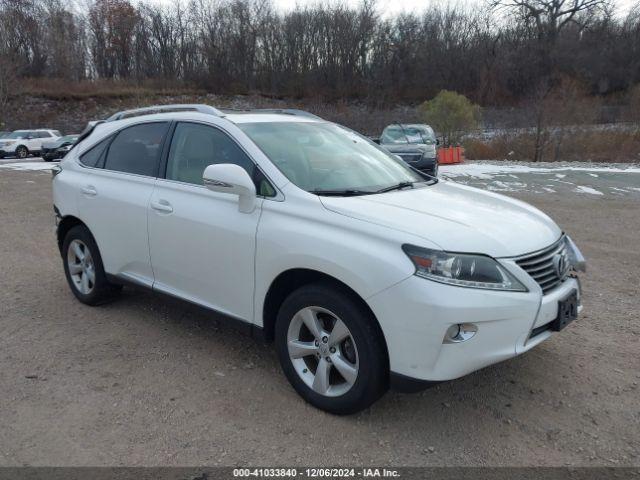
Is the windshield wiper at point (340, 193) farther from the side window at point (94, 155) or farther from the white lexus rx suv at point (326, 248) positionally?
the side window at point (94, 155)

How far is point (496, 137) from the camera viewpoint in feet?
86.7

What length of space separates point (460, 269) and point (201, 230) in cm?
177

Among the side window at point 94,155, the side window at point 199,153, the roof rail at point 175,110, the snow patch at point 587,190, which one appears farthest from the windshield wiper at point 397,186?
the snow patch at point 587,190

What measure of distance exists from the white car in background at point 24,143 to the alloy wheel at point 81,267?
28.6 meters

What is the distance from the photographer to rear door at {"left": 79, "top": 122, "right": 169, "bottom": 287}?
421cm

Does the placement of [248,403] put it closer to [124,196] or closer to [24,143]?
[124,196]

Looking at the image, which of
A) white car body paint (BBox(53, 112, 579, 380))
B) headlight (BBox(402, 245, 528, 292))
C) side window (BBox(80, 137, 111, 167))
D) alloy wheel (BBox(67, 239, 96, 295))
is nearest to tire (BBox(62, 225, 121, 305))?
alloy wheel (BBox(67, 239, 96, 295))

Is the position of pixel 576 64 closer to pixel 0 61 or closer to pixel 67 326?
pixel 0 61

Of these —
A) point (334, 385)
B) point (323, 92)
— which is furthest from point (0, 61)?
point (334, 385)

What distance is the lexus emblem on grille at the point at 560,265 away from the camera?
3172mm

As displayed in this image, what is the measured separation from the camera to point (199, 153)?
3963 mm

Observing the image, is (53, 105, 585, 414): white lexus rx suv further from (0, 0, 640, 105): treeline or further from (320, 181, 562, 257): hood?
(0, 0, 640, 105): treeline

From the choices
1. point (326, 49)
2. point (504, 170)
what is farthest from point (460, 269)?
point (326, 49)

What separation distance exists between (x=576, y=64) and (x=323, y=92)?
27.8 metres
